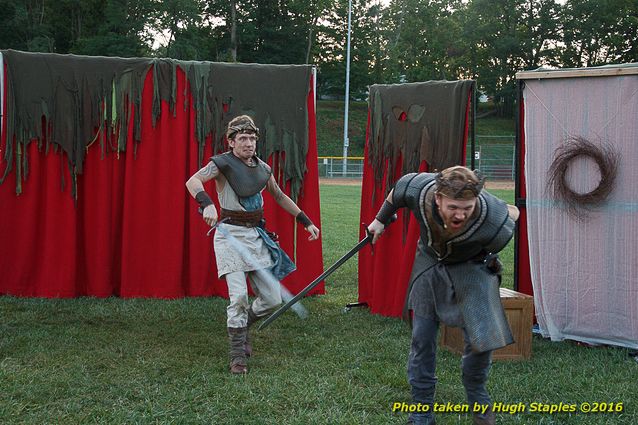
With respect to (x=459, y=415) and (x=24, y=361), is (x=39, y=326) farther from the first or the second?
(x=459, y=415)

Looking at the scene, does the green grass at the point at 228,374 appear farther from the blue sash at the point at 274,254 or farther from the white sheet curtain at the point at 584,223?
the blue sash at the point at 274,254

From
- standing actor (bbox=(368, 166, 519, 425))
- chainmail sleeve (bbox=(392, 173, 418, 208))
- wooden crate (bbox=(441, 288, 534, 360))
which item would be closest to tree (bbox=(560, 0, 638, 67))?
wooden crate (bbox=(441, 288, 534, 360))

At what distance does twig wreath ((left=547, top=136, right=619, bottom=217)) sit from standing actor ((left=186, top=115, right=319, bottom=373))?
1.85 metres

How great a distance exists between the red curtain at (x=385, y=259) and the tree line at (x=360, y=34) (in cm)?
3329

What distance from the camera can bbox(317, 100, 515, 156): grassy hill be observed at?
42594 mm

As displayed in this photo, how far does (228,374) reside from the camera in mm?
4758

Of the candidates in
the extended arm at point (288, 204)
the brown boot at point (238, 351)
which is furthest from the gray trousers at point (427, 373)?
the extended arm at point (288, 204)

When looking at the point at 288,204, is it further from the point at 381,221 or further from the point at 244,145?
the point at 381,221

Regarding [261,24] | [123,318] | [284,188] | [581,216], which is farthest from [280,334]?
[261,24]

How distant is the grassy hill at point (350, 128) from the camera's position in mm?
42594

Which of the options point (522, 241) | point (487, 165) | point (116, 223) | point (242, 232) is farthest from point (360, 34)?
point (242, 232)

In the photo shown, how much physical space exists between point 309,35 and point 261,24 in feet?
10.2

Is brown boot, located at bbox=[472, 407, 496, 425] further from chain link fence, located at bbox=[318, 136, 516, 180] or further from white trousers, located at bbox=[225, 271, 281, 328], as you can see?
chain link fence, located at bbox=[318, 136, 516, 180]

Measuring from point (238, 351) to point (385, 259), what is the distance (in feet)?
6.64
